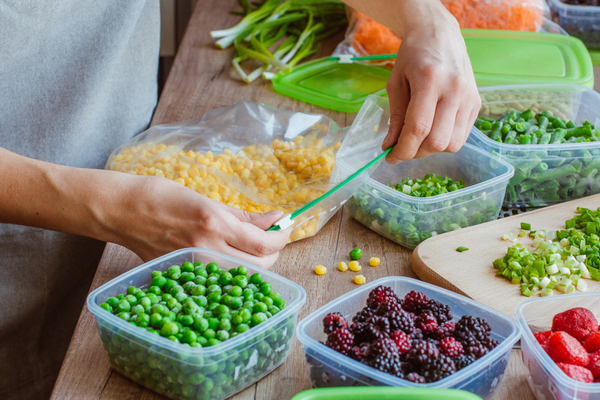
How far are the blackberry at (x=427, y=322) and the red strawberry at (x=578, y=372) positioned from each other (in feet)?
0.66

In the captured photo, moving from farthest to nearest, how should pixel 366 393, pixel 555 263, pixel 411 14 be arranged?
pixel 411 14, pixel 555 263, pixel 366 393

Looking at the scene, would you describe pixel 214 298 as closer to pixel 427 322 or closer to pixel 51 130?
pixel 427 322

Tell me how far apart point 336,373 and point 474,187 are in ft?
2.20

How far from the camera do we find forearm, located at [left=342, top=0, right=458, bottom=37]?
1.33 m

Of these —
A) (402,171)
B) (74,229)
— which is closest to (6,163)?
(74,229)

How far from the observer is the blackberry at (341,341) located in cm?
82

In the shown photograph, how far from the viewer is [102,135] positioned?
5.38 feet

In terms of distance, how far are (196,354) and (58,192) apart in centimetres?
51

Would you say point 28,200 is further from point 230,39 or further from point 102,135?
point 230,39

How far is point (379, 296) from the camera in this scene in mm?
921

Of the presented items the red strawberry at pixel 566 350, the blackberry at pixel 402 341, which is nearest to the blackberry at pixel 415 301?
the blackberry at pixel 402 341

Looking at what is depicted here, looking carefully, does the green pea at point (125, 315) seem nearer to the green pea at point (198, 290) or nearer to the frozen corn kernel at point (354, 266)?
the green pea at point (198, 290)

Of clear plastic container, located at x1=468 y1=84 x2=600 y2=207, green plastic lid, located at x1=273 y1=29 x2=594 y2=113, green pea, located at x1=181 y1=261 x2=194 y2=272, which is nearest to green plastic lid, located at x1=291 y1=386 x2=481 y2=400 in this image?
green pea, located at x1=181 y1=261 x2=194 y2=272

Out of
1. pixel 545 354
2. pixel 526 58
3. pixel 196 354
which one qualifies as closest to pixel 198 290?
pixel 196 354
